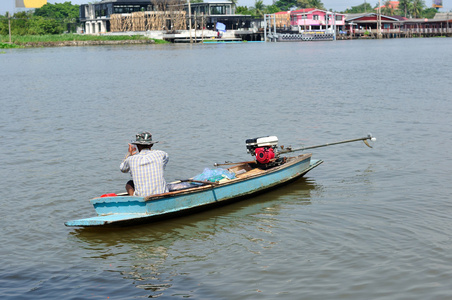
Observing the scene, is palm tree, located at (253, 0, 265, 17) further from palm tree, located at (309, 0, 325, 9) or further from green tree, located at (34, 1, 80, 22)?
green tree, located at (34, 1, 80, 22)

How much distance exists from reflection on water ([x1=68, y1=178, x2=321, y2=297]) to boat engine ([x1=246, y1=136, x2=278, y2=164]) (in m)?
0.88

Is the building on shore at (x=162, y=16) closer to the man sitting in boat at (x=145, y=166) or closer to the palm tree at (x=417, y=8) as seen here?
the palm tree at (x=417, y=8)

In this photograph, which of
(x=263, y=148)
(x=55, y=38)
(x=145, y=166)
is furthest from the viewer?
(x=55, y=38)

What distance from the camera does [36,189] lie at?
13.5 metres

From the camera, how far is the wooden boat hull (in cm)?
1023

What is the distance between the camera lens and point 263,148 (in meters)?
12.8

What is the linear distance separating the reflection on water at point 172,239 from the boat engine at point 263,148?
88 centimetres

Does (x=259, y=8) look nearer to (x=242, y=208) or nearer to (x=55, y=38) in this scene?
(x=55, y=38)

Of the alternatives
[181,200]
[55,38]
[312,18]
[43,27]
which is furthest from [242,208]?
[43,27]

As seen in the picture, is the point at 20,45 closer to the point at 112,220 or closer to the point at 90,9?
the point at 90,9

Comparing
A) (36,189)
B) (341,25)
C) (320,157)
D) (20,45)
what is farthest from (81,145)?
(341,25)

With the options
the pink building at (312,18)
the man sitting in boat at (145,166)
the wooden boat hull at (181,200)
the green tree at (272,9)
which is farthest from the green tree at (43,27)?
the man sitting in boat at (145,166)

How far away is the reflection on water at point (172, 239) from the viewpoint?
8883 mm

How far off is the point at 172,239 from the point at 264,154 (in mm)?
3346
